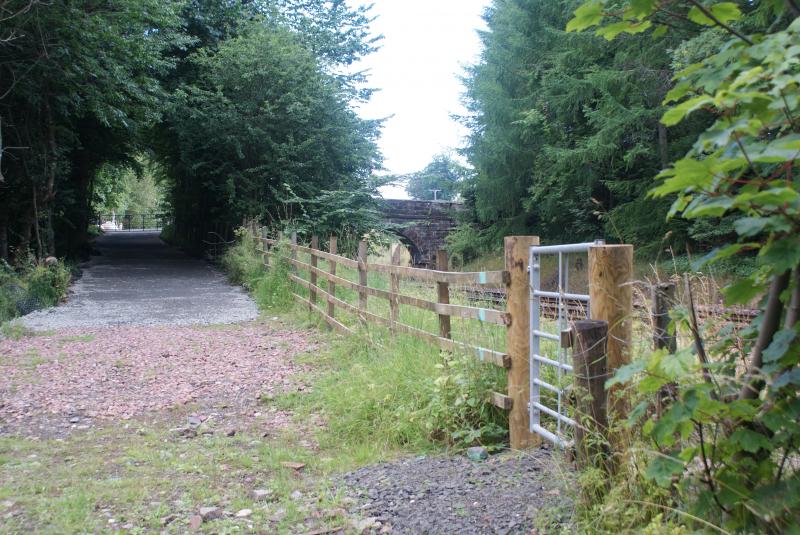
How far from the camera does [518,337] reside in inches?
169

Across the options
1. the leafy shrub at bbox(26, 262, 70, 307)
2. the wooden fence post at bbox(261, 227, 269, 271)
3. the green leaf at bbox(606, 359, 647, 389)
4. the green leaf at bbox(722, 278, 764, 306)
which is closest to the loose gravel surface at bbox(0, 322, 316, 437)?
the leafy shrub at bbox(26, 262, 70, 307)

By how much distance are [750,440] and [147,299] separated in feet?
43.0

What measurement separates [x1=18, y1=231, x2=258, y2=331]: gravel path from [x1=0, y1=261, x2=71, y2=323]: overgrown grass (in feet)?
0.81

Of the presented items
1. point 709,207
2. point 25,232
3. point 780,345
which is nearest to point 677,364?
point 780,345

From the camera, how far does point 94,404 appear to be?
6.13 m

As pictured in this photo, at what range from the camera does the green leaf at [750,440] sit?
1866 mm

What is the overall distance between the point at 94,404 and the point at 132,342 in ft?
9.46

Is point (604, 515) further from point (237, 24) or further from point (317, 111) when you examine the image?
point (237, 24)

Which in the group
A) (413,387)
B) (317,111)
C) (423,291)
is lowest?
(413,387)

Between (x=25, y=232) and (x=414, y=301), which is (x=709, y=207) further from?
(x=25, y=232)

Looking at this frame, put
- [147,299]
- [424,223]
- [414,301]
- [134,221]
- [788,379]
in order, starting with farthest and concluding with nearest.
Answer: [134,221]
[424,223]
[147,299]
[414,301]
[788,379]

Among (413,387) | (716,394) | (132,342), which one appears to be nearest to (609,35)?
(716,394)

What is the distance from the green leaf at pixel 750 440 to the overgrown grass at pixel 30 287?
10710 mm

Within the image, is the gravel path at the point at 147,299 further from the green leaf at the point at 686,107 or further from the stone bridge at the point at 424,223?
the stone bridge at the point at 424,223
